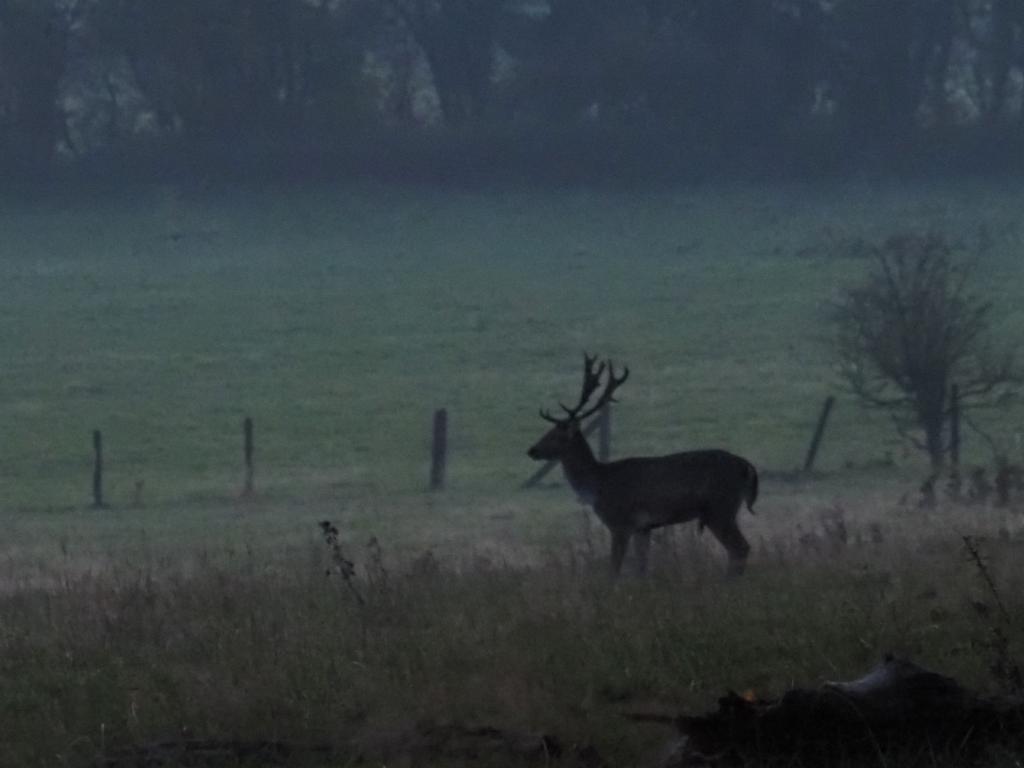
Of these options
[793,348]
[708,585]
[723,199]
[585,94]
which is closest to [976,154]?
[723,199]

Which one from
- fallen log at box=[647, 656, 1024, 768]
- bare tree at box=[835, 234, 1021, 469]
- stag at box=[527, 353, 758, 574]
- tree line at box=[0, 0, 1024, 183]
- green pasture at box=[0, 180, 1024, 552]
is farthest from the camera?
tree line at box=[0, 0, 1024, 183]

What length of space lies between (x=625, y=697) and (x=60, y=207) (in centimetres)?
6415

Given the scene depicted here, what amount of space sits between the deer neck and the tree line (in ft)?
183

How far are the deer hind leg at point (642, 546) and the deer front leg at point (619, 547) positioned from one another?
81 mm

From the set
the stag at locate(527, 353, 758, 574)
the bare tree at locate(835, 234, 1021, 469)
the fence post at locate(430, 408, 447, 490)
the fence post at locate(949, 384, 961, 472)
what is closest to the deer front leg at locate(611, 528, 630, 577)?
the stag at locate(527, 353, 758, 574)

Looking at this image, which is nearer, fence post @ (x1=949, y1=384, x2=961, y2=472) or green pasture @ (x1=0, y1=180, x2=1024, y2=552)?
fence post @ (x1=949, y1=384, x2=961, y2=472)

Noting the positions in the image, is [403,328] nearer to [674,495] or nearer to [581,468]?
[581,468]

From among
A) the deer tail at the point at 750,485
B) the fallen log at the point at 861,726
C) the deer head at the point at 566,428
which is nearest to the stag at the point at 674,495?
the deer tail at the point at 750,485

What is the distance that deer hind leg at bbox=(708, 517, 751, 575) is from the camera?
14386mm

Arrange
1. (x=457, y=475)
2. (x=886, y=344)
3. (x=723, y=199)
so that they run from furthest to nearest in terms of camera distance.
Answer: (x=723, y=199) < (x=457, y=475) < (x=886, y=344)

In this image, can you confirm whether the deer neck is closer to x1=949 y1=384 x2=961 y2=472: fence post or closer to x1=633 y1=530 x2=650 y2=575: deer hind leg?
x1=633 y1=530 x2=650 y2=575: deer hind leg

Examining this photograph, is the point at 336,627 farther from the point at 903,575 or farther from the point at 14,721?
the point at 903,575

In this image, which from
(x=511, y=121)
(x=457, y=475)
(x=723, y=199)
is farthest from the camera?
(x=511, y=121)

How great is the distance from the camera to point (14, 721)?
8984 millimetres
